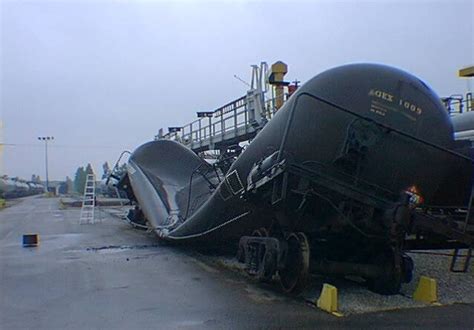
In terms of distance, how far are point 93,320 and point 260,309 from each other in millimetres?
1900

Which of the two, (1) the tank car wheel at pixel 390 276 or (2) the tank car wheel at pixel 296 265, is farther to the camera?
(1) the tank car wheel at pixel 390 276

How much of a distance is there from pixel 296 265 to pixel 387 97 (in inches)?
91.4

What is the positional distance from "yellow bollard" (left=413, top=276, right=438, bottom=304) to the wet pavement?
32 cm

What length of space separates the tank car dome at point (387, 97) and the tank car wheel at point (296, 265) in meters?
1.72

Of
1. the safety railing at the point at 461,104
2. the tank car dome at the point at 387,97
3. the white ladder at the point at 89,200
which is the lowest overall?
the white ladder at the point at 89,200

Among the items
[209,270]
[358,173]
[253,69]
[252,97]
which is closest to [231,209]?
[209,270]

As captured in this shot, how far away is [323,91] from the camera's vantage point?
21.0 feet

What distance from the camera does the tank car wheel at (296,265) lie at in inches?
249

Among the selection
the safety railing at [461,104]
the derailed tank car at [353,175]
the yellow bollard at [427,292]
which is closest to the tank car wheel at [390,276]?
the derailed tank car at [353,175]

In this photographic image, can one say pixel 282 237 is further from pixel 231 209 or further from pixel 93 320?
pixel 93 320

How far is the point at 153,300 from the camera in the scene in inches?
269

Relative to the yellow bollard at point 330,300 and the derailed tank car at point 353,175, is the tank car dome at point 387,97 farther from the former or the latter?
the yellow bollard at point 330,300

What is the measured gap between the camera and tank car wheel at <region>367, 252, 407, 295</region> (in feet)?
21.5

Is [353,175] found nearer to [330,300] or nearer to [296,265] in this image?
[296,265]
